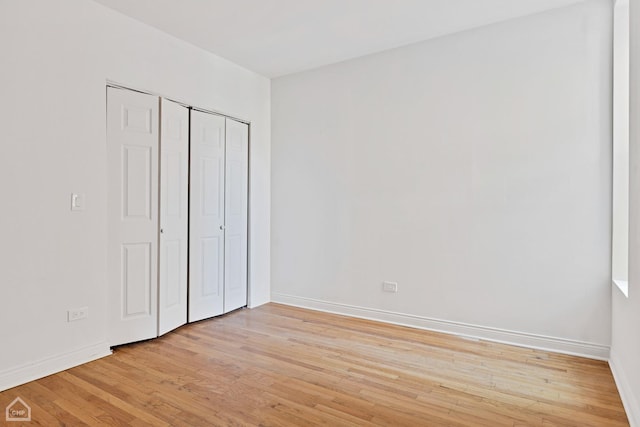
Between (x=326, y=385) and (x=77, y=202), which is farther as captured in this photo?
(x=77, y=202)

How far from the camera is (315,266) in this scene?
14.2 feet

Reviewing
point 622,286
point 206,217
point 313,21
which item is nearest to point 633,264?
point 622,286

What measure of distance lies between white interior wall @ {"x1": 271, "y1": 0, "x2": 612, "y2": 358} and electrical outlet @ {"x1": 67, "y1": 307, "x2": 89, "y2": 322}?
2.20 metres

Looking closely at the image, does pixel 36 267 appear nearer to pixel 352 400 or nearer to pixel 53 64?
pixel 53 64

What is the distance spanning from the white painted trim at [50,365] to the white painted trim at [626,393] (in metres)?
3.46

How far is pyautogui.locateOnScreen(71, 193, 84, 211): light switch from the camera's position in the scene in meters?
2.76

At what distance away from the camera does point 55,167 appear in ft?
8.73

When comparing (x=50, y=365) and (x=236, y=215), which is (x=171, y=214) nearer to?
(x=236, y=215)

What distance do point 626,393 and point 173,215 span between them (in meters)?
3.60

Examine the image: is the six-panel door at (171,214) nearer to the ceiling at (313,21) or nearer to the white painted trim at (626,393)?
the ceiling at (313,21)

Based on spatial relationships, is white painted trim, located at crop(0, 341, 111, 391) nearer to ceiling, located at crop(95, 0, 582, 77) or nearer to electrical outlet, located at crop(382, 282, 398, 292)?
electrical outlet, located at crop(382, 282, 398, 292)

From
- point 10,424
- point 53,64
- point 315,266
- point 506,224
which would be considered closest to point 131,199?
point 53,64

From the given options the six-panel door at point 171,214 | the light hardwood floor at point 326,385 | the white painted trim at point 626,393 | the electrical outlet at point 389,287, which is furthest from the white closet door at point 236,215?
the white painted trim at point 626,393

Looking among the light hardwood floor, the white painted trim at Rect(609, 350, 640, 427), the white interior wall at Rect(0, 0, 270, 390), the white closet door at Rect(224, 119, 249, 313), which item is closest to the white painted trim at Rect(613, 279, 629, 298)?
the white painted trim at Rect(609, 350, 640, 427)
